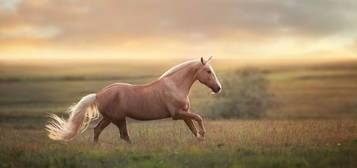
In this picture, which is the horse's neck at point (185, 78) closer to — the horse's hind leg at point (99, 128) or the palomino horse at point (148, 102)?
the palomino horse at point (148, 102)

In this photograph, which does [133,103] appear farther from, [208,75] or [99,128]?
[208,75]

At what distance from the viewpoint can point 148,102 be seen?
12453mm

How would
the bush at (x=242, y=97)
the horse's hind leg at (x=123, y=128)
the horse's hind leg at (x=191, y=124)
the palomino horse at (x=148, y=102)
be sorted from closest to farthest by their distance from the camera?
the palomino horse at (x=148, y=102), the horse's hind leg at (x=191, y=124), the horse's hind leg at (x=123, y=128), the bush at (x=242, y=97)

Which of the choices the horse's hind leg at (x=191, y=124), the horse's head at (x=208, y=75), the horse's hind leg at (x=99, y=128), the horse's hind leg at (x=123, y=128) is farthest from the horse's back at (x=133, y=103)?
the horse's head at (x=208, y=75)

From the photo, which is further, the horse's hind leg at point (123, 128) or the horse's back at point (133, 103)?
the horse's hind leg at point (123, 128)

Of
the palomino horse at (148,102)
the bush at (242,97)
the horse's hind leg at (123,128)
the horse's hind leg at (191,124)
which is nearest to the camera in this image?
the palomino horse at (148,102)

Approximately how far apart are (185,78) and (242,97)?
18204mm

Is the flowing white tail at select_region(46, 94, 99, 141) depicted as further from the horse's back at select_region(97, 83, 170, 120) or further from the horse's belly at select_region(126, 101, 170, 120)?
the horse's belly at select_region(126, 101, 170, 120)

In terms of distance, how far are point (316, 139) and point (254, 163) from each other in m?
3.98

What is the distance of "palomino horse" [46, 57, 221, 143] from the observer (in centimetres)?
1245

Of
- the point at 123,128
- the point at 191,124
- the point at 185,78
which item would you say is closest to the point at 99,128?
the point at 123,128

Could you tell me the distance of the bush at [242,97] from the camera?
3000 centimetres

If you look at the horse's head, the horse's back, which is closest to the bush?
the horse's head

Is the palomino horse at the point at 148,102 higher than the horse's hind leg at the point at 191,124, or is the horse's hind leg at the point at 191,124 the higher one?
the palomino horse at the point at 148,102
